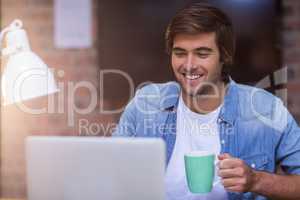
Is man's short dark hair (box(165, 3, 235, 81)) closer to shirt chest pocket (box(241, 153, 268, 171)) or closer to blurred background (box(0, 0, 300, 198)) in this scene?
blurred background (box(0, 0, 300, 198))

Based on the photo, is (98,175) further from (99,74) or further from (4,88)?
(4,88)

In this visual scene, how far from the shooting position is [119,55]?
2105mm

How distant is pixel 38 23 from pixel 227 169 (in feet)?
3.88

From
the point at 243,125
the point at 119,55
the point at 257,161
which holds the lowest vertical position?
the point at 257,161

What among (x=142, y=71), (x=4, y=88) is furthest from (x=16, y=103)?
(x=142, y=71)

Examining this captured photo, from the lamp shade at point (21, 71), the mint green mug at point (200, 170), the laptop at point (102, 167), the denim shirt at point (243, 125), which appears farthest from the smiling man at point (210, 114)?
the laptop at point (102, 167)

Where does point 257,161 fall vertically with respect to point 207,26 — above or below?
below

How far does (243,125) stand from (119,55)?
62cm

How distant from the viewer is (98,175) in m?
1.21

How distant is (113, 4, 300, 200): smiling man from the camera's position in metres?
1.79

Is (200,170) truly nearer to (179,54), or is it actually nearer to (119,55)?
(179,54)

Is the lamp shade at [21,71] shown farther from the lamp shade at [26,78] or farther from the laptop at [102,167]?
the laptop at [102,167]

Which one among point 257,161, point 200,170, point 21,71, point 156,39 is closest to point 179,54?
point 156,39

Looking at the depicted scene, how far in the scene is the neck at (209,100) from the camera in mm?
1876
